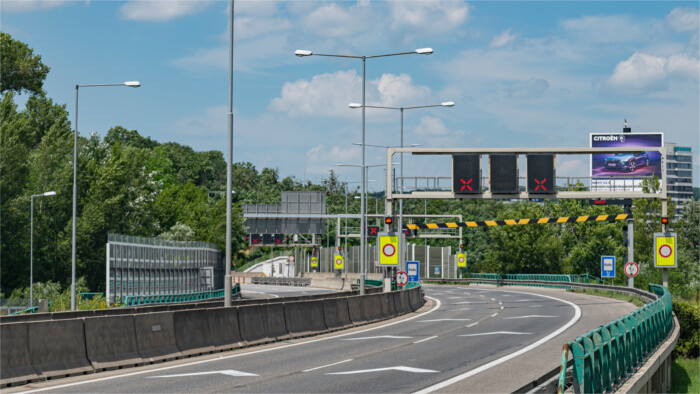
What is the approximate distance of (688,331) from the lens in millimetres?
33344

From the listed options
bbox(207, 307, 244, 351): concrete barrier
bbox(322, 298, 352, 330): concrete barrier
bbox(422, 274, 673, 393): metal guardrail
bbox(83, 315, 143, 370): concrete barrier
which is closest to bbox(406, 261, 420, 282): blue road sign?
bbox(322, 298, 352, 330): concrete barrier

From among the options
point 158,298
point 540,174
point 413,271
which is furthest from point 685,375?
point 158,298

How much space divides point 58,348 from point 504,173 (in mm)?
27508

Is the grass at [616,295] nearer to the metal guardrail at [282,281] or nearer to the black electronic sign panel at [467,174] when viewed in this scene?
the black electronic sign panel at [467,174]

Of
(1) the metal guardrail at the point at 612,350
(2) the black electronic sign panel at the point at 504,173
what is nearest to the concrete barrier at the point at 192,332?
(1) the metal guardrail at the point at 612,350

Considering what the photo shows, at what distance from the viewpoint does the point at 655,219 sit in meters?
94.3

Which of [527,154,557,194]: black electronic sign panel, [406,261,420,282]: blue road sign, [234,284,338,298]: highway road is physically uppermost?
[527,154,557,194]: black electronic sign panel

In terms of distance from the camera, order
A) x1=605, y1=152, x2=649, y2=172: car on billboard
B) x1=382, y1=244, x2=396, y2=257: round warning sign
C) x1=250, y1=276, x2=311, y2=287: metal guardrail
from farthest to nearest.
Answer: x1=605, y1=152, x2=649, y2=172: car on billboard, x1=250, y1=276, x2=311, y2=287: metal guardrail, x1=382, y1=244, x2=396, y2=257: round warning sign

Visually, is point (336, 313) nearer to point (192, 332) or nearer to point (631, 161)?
point (192, 332)

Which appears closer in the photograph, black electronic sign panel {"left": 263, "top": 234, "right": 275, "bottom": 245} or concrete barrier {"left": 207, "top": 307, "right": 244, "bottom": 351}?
concrete barrier {"left": 207, "top": 307, "right": 244, "bottom": 351}

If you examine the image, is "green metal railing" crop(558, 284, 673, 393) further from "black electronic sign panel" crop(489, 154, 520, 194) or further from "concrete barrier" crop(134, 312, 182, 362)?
"black electronic sign panel" crop(489, 154, 520, 194)

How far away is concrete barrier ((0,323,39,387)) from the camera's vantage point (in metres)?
14.9

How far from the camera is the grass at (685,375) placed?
28.7m

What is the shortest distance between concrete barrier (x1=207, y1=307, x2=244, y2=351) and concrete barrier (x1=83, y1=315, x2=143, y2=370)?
3.00m
